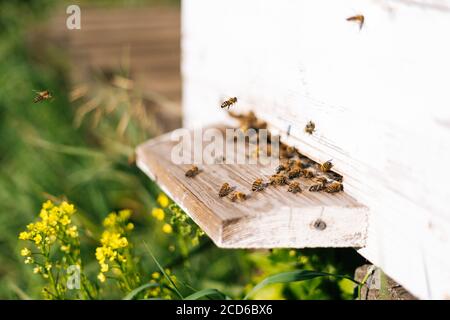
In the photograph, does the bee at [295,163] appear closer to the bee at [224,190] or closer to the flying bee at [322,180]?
the flying bee at [322,180]

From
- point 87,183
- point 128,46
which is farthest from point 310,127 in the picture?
point 128,46

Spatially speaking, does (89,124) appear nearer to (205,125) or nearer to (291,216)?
(205,125)

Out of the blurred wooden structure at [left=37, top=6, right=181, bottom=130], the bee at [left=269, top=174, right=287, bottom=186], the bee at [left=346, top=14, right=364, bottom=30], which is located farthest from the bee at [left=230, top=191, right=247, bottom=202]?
the blurred wooden structure at [left=37, top=6, right=181, bottom=130]

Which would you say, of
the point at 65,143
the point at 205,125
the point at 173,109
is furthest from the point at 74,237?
the point at 65,143

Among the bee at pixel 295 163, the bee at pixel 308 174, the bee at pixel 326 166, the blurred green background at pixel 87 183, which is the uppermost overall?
the bee at pixel 326 166

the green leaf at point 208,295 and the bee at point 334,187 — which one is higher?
the bee at point 334,187

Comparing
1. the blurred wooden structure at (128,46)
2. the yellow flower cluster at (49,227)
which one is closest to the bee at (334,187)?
the yellow flower cluster at (49,227)

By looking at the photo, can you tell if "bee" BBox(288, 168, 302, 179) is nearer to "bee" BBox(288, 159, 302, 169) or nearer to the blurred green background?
"bee" BBox(288, 159, 302, 169)
